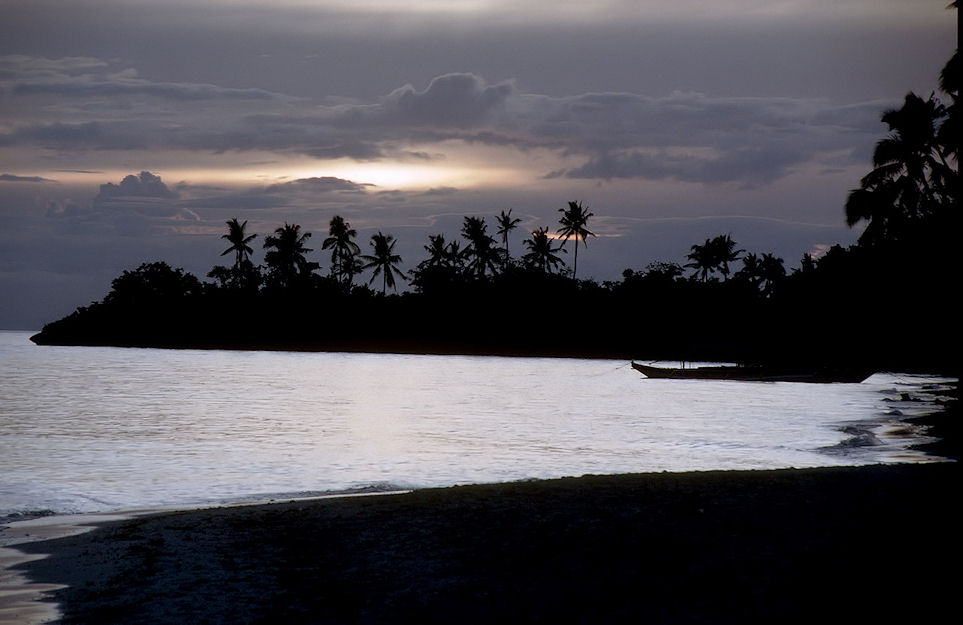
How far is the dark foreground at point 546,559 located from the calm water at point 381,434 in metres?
6.69

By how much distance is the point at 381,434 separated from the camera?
39.2m

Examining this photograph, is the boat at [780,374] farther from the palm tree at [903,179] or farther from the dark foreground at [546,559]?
the dark foreground at [546,559]

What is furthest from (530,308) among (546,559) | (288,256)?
(546,559)

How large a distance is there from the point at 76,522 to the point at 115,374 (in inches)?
3226

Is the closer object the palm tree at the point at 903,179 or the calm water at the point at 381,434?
the calm water at the point at 381,434

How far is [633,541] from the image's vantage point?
1269 cm

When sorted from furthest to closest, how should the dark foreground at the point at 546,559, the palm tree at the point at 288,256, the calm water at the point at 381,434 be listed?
1. the palm tree at the point at 288,256
2. the calm water at the point at 381,434
3. the dark foreground at the point at 546,559

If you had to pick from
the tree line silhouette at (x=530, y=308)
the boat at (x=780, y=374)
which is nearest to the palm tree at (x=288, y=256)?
the tree line silhouette at (x=530, y=308)

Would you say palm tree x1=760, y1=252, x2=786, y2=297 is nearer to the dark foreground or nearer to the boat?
the boat

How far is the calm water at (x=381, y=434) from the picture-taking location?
25.0 m

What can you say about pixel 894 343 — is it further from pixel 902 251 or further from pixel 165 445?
pixel 165 445

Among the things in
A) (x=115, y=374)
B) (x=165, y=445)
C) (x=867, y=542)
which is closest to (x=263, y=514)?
(x=867, y=542)

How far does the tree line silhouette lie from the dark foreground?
4246 centimetres

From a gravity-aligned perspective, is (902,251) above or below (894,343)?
above
